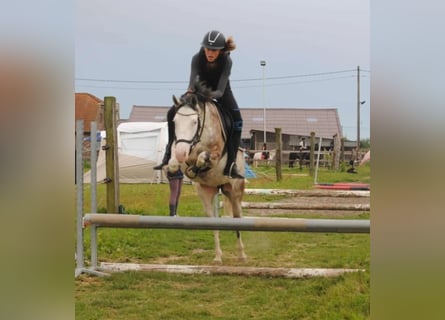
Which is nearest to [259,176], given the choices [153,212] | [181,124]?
[153,212]

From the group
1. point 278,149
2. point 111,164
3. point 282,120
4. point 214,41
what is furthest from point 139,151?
point 214,41

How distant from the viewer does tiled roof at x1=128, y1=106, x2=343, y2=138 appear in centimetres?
233

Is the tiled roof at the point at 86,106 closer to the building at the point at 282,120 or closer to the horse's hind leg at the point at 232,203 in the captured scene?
the building at the point at 282,120

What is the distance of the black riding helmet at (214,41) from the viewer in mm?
2059

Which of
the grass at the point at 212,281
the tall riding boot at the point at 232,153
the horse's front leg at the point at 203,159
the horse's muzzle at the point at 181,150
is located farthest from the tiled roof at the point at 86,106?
the grass at the point at 212,281

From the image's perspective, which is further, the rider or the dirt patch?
the dirt patch

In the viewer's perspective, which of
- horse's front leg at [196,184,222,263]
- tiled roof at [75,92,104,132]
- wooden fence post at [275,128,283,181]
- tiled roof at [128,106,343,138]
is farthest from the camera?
wooden fence post at [275,128,283,181]

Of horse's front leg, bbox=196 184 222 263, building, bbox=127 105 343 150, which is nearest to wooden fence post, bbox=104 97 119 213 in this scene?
building, bbox=127 105 343 150

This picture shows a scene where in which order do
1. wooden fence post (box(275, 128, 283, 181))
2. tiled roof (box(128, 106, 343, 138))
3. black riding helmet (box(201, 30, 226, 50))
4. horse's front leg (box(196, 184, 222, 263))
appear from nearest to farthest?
black riding helmet (box(201, 30, 226, 50)), tiled roof (box(128, 106, 343, 138)), horse's front leg (box(196, 184, 222, 263)), wooden fence post (box(275, 128, 283, 181))

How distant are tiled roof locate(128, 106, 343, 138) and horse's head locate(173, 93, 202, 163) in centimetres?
18

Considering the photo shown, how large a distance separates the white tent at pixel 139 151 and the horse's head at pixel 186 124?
70 centimetres

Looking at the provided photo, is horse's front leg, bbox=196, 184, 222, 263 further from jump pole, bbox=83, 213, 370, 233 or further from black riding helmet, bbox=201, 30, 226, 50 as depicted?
black riding helmet, bbox=201, 30, 226, 50
